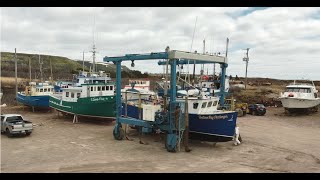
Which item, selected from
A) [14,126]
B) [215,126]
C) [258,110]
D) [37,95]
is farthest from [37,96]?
[258,110]

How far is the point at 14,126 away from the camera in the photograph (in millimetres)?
20797

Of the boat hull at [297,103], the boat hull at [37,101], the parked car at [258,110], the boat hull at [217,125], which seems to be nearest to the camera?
the boat hull at [217,125]

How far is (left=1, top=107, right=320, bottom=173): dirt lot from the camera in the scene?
14.7 meters

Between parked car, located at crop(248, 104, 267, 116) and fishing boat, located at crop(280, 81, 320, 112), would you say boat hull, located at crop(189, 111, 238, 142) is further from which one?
fishing boat, located at crop(280, 81, 320, 112)

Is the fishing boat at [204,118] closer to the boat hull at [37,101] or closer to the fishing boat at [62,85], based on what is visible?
the fishing boat at [62,85]

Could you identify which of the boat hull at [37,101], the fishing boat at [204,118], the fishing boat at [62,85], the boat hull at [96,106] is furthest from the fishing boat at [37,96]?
the fishing boat at [204,118]

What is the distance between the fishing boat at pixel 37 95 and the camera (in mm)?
35344

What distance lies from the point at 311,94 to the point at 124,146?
1004 inches

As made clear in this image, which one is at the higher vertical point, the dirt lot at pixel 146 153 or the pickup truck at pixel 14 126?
the pickup truck at pixel 14 126

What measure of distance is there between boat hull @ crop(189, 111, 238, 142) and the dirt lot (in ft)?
2.55

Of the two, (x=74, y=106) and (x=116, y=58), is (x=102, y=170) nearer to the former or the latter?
(x=116, y=58)

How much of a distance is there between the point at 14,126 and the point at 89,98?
25.4 ft

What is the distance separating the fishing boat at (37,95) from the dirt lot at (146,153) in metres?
10.4

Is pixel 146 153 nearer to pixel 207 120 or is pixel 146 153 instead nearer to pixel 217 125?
pixel 207 120
